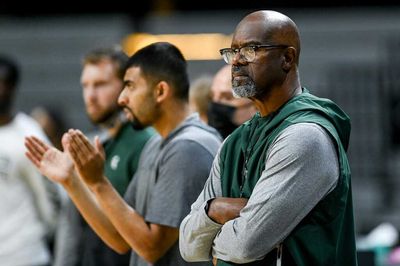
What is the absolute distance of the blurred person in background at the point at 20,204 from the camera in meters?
6.08

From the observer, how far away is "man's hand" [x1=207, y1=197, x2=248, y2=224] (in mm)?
3475

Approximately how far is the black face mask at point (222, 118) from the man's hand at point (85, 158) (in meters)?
1.04

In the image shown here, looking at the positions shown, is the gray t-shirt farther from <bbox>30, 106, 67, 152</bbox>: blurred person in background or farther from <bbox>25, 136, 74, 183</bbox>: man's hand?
<bbox>30, 106, 67, 152</bbox>: blurred person in background

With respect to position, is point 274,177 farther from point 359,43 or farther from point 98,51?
point 359,43

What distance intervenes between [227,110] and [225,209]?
1709mm

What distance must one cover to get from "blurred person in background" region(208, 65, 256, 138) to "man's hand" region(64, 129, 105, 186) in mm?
1047

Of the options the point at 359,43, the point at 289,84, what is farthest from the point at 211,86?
the point at 359,43

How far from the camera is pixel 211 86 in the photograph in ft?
18.5

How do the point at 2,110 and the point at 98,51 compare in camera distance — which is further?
the point at 2,110

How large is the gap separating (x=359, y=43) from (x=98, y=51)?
8.66 metres

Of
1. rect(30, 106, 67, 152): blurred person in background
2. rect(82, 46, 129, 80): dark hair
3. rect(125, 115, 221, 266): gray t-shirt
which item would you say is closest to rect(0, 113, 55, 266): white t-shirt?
rect(82, 46, 129, 80): dark hair

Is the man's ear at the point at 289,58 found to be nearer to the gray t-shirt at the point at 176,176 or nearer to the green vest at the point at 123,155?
the gray t-shirt at the point at 176,176

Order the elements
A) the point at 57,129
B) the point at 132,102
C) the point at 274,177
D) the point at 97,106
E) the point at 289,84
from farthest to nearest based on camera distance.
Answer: the point at 57,129 → the point at 97,106 → the point at 132,102 → the point at 289,84 → the point at 274,177

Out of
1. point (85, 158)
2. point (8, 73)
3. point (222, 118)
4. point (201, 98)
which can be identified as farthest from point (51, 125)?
point (85, 158)
